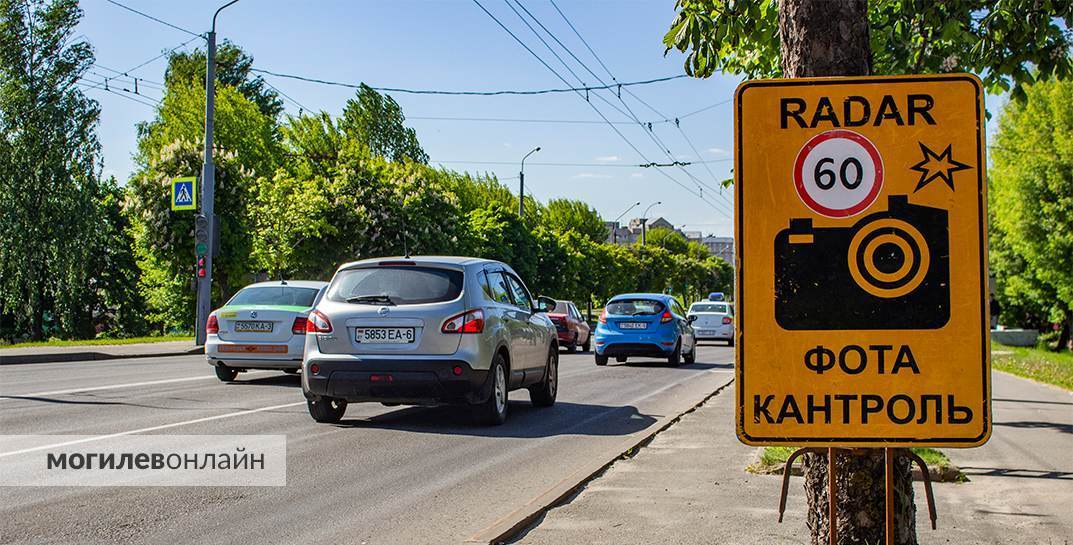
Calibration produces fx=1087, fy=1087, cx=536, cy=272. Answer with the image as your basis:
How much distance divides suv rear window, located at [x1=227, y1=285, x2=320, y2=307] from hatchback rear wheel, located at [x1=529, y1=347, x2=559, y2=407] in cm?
406

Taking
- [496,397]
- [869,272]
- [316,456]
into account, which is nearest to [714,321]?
[496,397]

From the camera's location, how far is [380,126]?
79375 mm

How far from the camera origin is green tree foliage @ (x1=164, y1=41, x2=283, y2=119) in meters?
68.6

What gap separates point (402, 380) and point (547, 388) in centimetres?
323

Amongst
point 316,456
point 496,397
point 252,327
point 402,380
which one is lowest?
point 316,456

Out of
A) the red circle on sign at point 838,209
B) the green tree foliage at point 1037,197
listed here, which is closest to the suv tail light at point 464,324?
the red circle on sign at point 838,209

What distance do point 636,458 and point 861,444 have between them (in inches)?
226

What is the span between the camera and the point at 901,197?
2984mm

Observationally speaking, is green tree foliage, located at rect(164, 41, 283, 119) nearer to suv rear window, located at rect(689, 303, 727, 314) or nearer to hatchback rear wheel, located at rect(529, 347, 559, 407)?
suv rear window, located at rect(689, 303, 727, 314)

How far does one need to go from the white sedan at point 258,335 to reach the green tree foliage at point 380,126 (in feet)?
205

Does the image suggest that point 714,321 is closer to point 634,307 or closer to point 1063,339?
point 634,307

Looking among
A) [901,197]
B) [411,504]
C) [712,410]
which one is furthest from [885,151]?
[712,410]

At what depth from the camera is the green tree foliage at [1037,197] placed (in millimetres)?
34938

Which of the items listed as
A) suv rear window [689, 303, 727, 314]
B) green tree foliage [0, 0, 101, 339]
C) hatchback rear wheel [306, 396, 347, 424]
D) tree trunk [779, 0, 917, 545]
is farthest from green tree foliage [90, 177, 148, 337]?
tree trunk [779, 0, 917, 545]
